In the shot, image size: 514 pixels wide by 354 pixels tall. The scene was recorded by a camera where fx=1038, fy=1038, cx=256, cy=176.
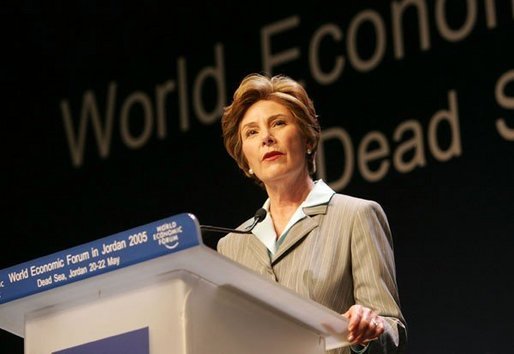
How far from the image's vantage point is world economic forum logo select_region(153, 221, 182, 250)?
1608mm

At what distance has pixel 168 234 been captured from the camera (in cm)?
162

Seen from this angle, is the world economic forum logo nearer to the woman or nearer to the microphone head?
the woman

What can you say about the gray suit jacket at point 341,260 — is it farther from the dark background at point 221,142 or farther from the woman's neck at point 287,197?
the dark background at point 221,142

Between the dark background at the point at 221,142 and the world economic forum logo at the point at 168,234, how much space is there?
191 cm

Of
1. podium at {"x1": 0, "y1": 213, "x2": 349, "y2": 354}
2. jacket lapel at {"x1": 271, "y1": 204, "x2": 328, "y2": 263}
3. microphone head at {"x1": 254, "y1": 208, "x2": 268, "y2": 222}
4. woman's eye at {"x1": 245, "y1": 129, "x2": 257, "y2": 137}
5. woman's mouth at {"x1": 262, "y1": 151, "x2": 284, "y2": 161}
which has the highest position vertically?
woman's eye at {"x1": 245, "y1": 129, "x2": 257, "y2": 137}

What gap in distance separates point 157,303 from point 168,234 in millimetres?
147

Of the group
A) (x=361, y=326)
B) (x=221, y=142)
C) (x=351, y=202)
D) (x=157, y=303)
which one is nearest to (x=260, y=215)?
(x=351, y=202)

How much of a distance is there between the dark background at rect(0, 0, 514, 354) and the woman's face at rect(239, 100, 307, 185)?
3.88 feet

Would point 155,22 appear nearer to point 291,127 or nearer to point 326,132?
point 326,132

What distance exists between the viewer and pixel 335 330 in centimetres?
190

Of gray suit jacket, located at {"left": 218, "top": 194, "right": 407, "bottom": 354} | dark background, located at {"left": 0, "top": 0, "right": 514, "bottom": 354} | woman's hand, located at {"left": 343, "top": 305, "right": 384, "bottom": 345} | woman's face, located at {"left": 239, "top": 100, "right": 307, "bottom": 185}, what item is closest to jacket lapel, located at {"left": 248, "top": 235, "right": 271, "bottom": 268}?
gray suit jacket, located at {"left": 218, "top": 194, "right": 407, "bottom": 354}

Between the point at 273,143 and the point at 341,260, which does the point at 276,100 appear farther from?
the point at 341,260

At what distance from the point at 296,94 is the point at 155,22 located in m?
2.26

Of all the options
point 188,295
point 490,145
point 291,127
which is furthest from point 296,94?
point 490,145
